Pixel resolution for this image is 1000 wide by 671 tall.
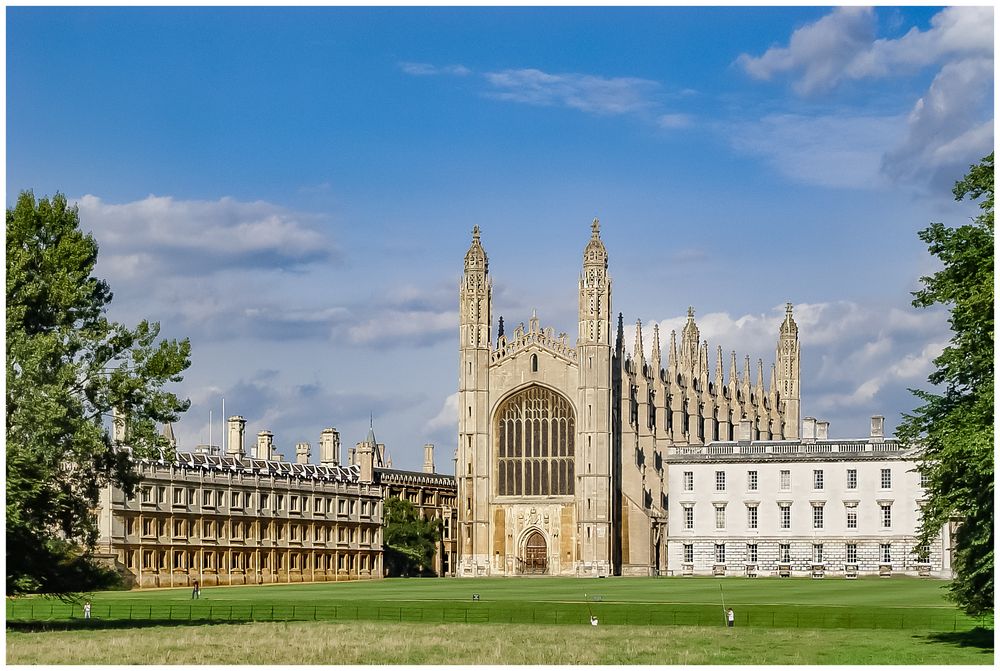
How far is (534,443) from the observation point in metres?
125

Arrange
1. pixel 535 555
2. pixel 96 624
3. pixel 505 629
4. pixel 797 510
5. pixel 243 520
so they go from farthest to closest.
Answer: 1. pixel 535 555
2. pixel 797 510
3. pixel 243 520
4. pixel 96 624
5. pixel 505 629

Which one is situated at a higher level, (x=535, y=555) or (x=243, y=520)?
(x=243, y=520)

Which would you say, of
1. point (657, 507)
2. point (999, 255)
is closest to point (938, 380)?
point (999, 255)

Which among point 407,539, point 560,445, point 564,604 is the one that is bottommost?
point 564,604

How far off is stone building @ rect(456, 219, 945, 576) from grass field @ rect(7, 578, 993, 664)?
3149cm

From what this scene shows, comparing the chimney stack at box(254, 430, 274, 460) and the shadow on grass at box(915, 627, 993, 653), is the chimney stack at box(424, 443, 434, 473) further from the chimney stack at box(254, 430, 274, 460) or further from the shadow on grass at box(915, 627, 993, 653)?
the shadow on grass at box(915, 627, 993, 653)

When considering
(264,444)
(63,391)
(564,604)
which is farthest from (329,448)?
(63,391)

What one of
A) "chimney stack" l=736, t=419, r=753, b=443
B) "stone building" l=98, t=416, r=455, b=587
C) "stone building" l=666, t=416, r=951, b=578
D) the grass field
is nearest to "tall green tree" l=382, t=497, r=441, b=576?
"stone building" l=98, t=416, r=455, b=587

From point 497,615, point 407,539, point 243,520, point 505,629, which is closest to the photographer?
point 505,629

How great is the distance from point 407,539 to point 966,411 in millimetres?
85870

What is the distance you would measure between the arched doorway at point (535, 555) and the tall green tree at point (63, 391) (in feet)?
233

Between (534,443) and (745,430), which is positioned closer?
(534,443)

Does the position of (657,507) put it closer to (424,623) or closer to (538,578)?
(538,578)

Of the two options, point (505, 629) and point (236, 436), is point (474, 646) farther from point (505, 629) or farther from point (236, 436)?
point (236, 436)
